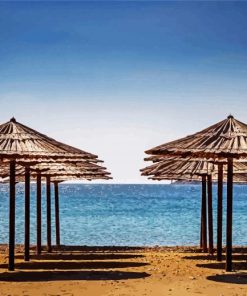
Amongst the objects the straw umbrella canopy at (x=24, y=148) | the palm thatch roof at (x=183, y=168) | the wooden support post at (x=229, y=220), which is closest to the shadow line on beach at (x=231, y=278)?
the wooden support post at (x=229, y=220)

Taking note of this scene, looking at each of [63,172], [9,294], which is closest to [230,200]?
[9,294]

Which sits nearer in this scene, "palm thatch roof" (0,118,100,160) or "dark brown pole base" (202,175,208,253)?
"palm thatch roof" (0,118,100,160)

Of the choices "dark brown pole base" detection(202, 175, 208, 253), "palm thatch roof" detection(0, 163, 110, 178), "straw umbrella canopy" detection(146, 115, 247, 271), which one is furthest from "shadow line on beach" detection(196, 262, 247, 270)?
"dark brown pole base" detection(202, 175, 208, 253)

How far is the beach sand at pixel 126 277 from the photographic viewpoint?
32.6 ft

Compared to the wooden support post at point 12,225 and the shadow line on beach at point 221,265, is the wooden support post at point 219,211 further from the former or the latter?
the wooden support post at point 12,225

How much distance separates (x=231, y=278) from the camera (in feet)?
36.8

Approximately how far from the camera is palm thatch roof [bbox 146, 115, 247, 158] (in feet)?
36.6

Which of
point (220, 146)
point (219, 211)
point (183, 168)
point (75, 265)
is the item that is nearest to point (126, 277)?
point (75, 265)

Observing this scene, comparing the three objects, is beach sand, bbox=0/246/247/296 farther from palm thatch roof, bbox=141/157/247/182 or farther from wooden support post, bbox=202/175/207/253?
wooden support post, bbox=202/175/207/253

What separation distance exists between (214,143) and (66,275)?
12.2 feet

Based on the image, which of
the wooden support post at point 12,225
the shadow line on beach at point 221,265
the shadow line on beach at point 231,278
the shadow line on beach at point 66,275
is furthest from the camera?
the shadow line on beach at point 221,265

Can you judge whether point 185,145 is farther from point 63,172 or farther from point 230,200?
point 63,172

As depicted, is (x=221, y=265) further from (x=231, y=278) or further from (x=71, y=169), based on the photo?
(x=71, y=169)

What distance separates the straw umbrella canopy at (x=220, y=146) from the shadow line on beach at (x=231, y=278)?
0.49m
